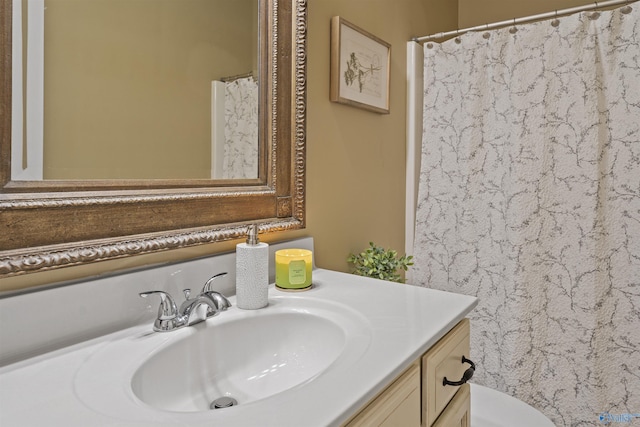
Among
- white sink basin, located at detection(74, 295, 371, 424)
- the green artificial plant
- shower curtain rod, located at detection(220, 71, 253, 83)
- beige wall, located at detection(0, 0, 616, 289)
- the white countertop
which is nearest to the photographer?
the white countertop

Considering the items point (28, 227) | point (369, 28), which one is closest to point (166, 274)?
point (28, 227)

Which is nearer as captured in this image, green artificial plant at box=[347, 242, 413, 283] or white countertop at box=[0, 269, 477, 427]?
white countertop at box=[0, 269, 477, 427]

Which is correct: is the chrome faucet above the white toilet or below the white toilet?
above

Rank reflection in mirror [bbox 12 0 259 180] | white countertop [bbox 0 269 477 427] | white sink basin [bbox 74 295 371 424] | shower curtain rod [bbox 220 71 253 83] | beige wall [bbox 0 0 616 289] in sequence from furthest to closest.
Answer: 1. beige wall [bbox 0 0 616 289]
2. shower curtain rod [bbox 220 71 253 83]
3. reflection in mirror [bbox 12 0 259 180]
4. white sink basin [bbox 74 295 371 424]
5. white countertop [bbox 0 269 477 427]

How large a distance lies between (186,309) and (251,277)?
0.16 metres

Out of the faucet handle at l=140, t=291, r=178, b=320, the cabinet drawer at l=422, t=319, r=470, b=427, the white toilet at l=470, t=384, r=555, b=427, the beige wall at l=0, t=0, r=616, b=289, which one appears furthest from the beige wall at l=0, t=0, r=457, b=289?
the white toilet at l=470, t=384, r=555, b=427

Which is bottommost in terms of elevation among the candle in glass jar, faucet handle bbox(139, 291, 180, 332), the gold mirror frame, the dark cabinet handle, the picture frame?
the dark cabinet handle

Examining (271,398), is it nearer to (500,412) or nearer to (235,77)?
(235,77)

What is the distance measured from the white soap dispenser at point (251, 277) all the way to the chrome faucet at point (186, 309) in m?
0.06

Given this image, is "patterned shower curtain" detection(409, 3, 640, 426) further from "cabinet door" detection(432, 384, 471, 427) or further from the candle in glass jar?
the candle in glass jar

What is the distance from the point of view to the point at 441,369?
0.86 meters

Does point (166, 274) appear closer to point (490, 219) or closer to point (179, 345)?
point (179, 345)

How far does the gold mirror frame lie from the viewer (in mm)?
699

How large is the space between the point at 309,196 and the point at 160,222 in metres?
0.52
